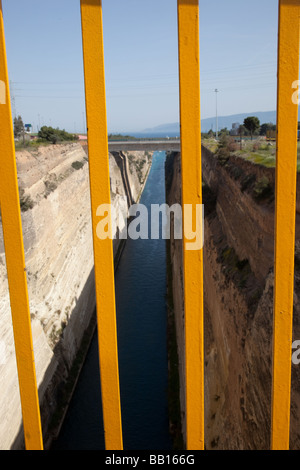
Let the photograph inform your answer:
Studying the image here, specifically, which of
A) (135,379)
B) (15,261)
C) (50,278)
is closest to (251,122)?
(50,278)

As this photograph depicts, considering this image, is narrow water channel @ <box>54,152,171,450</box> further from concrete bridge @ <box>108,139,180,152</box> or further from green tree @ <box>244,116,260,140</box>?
concrete bridge @ <box>108,139,180,152</box>

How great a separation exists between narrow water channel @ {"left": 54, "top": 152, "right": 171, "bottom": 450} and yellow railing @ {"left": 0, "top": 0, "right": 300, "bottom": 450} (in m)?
10.5

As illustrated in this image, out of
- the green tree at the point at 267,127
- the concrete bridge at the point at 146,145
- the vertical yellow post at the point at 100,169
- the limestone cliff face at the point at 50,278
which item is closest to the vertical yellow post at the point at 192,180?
the vertical yellow post at the point at 100,169

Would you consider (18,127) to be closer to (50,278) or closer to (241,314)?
(50,278)

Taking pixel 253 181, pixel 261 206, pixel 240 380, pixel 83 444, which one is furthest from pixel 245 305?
pixel 83 444

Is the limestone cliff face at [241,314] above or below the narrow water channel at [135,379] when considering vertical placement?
above

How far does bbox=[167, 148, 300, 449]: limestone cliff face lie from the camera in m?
6.18

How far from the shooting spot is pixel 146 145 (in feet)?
117

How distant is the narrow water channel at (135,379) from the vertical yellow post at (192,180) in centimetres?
1050

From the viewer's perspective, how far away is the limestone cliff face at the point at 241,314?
6184 millimetres

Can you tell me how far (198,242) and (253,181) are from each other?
392 inches

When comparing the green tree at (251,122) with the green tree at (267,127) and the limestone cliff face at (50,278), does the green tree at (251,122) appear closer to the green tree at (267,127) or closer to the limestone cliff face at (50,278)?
the green tree at (267,127)

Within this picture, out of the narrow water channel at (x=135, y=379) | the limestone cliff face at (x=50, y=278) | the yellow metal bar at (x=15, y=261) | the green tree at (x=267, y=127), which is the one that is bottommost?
the narrow water channel at (x=135, y=379)
